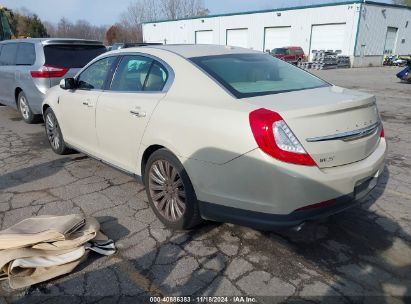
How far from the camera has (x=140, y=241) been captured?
122 inches

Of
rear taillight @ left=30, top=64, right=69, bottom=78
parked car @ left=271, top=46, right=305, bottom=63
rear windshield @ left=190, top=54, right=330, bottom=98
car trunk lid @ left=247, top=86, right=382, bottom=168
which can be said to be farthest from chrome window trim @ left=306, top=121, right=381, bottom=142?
parked car @ left=271, top=46, right=305, bottom=63

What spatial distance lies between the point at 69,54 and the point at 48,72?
0.64 metres

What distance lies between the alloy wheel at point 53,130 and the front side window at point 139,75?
70.6 inches

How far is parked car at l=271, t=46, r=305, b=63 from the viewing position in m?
28.0

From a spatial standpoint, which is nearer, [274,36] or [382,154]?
[382,154]

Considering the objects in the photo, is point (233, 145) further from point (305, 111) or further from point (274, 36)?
point (274, 36)

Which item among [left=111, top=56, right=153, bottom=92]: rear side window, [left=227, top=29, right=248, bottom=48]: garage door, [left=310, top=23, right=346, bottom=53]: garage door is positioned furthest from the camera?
[left=227, top=29, right=248, bottom=48]: garage door

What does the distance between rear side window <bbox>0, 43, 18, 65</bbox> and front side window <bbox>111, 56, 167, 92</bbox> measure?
16.4ft

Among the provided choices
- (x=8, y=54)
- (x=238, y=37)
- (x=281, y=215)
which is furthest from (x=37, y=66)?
(x=238, y=37)

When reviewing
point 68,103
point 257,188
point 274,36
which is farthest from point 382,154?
point 274,36

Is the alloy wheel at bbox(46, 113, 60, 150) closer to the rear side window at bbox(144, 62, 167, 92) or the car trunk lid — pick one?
the rear side window at bbox(144, 62, 167, 92)

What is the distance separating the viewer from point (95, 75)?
4.31 meters

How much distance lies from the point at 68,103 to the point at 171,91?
82.1 inches

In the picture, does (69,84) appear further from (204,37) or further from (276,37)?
(204,37)
